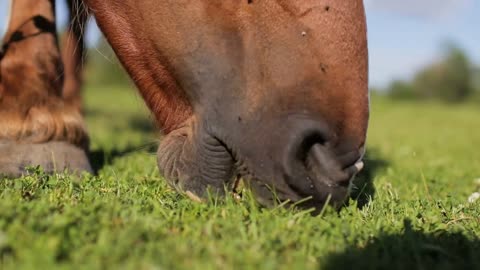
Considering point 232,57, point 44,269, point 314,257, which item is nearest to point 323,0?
point 232,57

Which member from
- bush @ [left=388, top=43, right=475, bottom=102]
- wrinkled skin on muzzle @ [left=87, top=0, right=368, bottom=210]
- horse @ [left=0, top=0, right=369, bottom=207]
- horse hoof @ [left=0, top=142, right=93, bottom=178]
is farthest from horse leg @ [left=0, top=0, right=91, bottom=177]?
bush @ [left=388, top=43, right=475, bottom=102]

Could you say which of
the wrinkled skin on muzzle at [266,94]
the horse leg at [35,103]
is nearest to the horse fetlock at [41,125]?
the horse leg at [35,103]

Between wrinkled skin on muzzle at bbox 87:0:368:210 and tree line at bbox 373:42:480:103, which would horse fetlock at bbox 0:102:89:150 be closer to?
wrinkled skin on muzzle at bbox 87:0:368:210

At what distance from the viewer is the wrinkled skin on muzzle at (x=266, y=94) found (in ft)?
7.05

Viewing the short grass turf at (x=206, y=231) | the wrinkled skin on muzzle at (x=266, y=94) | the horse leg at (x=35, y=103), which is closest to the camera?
the short grass turf at (x=206, y=231)

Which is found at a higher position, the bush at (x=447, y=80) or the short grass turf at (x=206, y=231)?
the short grass turf at (x=206, y=231)

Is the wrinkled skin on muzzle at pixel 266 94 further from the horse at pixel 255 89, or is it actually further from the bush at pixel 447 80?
the bush at pixel 447 80

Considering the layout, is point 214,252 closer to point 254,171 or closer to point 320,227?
point 320,227

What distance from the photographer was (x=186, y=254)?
163cm

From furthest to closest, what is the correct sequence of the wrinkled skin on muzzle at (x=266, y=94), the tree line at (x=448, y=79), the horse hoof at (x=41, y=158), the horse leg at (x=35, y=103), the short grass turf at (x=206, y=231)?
the tree line at (x=448, y=79)
the horse leg at (x=35, y=103)
the horse hoof at (x=41, y=158)
the wrinkled skin on muzzle at (x=266, y=94)
the short grass turf at (x=206, y=231)

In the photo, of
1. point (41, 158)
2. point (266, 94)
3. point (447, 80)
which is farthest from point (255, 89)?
point (447, 80)

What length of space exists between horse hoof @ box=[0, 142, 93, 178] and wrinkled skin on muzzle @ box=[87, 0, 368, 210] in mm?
819

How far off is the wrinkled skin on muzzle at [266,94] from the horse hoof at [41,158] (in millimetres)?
819

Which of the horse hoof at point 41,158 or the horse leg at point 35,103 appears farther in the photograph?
the horse leg at point 35,103
